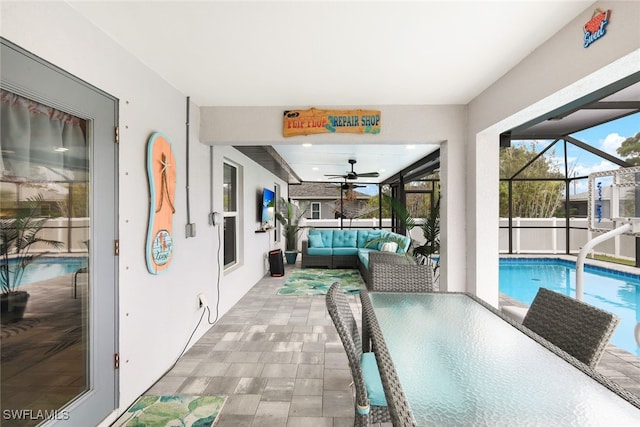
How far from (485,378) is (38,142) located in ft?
7.39

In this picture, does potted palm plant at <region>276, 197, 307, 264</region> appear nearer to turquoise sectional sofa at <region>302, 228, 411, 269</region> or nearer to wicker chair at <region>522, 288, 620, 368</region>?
turquoise sectional sofa at <region>302, 228, 411, 269</region>

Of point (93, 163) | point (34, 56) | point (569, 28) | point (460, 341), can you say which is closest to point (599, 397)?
point (460, 341)

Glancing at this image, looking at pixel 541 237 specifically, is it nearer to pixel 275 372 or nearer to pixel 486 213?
pixel 486 213

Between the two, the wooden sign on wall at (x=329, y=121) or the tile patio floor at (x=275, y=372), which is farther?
the wooden sign on wall at (x=329, y=121)

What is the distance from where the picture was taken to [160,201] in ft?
7.48

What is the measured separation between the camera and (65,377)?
5.17 ft

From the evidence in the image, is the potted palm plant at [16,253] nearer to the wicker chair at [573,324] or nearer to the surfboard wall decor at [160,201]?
the surfboard wall decor at [160,201]

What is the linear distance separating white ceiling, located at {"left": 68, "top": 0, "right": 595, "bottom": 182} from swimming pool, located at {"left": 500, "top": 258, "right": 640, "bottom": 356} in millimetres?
3353

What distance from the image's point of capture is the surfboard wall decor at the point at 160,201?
2.16 m

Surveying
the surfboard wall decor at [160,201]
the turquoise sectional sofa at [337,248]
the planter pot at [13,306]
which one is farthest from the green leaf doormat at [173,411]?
the turquoise sectional sofa at [337,248]

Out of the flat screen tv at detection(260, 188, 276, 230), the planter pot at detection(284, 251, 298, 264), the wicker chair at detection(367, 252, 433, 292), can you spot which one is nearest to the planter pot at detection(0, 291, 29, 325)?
the wicker chair at detection(367, 252, 433, 292)

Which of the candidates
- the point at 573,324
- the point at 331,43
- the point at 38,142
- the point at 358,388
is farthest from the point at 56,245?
the point at 573,324

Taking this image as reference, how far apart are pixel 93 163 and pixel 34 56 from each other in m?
0.56

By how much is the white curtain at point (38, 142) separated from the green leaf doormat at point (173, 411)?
5.14 ft
